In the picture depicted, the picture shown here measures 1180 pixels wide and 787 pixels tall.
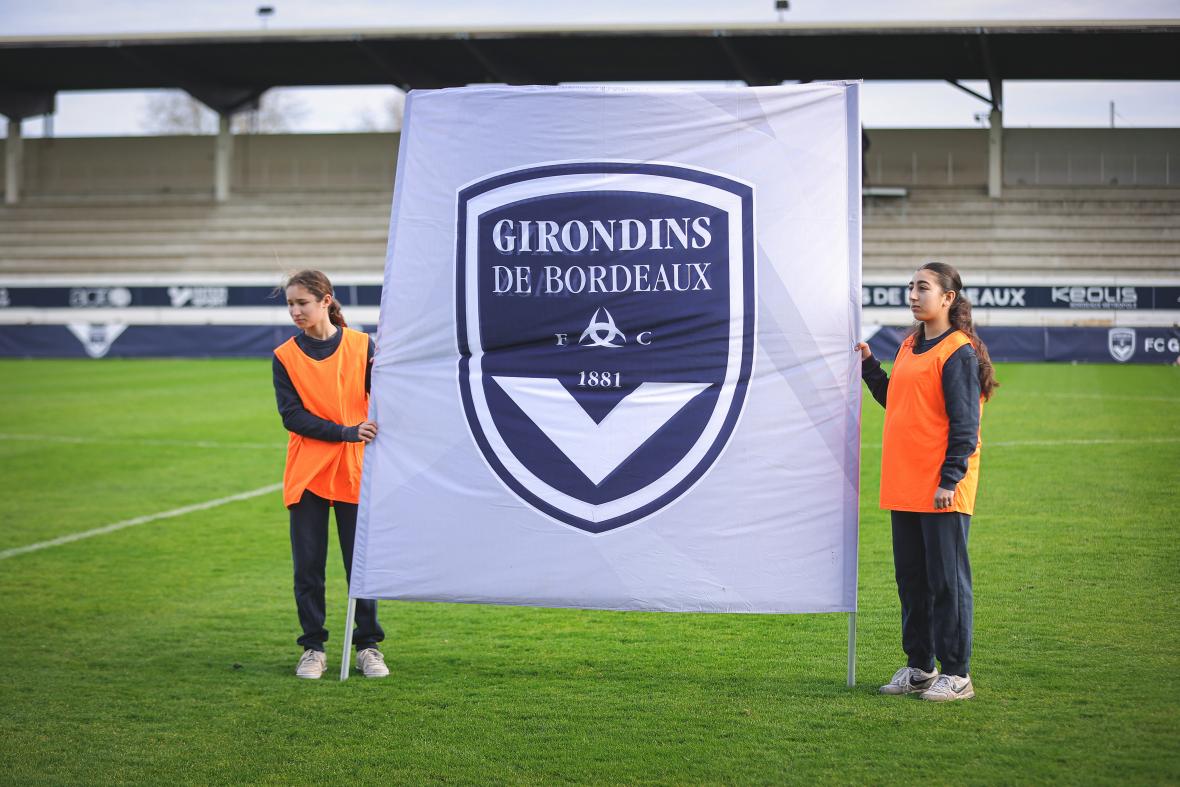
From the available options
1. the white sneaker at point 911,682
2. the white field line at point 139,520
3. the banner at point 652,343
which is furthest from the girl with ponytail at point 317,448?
the white field line at point 139,520

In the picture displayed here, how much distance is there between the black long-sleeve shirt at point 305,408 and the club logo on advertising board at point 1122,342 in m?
23.4

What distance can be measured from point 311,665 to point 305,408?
3.63 ft

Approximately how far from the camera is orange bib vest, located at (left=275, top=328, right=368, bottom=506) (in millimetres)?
5148

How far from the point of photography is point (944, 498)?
444 cm

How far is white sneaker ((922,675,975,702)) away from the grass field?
0.30ft

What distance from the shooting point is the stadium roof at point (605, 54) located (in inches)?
1197

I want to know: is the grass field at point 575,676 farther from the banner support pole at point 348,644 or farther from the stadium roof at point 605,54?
the stadium roof at point 605,54

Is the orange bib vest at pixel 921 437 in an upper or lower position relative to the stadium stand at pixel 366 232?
lower

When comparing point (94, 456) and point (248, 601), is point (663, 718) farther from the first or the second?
point (94, 456)

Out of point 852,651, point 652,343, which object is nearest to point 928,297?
point 652,343

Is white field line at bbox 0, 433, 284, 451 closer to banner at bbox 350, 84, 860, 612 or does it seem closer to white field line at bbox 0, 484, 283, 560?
white field line at bbox 0, 484, 283, 560

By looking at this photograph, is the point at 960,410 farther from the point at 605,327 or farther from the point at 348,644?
the point at 348,644

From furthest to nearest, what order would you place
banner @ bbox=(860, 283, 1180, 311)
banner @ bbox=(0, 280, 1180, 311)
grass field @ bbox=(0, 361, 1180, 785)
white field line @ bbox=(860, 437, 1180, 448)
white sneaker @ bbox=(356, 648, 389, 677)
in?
1. banner @ bbox=(860, 283, 1180, 311)
2. banner @ bbox=(0, 280, 1180, 311)
3. white field line @ bbox=(860, 437, 1180, 448)
4. white sneaker @ bbox=(356, 648, 389, 677)
5. grass field @ bbox=(0, 361, 1180, 785)

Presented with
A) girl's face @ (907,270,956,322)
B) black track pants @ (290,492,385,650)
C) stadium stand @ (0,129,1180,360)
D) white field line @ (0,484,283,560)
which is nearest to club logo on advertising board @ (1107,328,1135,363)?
stadium stand @ (0,129,1180,360)
